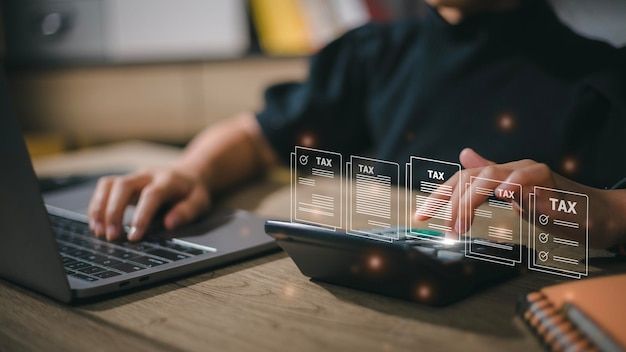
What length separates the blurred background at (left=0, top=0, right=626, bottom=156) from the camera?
1.55 meters

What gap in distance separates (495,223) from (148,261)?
0.30 m

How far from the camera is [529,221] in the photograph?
513mm

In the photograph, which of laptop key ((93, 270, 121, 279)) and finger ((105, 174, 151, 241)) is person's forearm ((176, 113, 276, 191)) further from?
laptop key ((93, 270, 121, 279))

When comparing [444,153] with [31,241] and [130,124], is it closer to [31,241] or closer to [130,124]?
[31,241]

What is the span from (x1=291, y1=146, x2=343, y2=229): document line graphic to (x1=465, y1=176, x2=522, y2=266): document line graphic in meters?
0.16

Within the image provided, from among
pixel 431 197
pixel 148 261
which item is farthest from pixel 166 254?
pixel 431 197

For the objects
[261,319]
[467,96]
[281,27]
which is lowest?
[261,319]

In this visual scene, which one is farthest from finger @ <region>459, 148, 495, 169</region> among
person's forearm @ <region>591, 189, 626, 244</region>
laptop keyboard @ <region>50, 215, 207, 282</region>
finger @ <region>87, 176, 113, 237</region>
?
finger @ <region>87, 176, 113, 237</region>

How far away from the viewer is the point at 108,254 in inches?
23.4

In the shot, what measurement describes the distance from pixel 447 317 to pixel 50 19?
5.88 feet

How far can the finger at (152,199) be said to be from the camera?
2.16 feet

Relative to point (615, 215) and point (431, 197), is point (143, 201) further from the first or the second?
point (615, 215)

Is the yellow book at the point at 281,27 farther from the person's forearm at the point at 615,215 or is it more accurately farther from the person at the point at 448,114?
the person's forearm at the point at 615,215

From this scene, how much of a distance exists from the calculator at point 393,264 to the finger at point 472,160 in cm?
6
